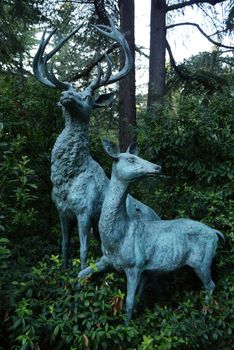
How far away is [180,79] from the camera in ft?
33.9

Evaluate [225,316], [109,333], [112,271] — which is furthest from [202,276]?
[109,333]

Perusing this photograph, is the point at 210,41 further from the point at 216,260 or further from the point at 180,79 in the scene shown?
the point at 216,260

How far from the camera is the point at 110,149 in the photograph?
355 cm

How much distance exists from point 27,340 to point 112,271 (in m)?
1.18

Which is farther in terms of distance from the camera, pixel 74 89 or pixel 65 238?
pixel 65 238

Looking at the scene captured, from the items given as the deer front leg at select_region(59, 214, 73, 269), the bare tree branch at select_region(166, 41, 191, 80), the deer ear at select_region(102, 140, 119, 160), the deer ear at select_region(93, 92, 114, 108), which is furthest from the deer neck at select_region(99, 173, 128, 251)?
the bare tree branch at select_region(166, 41, 191, 80)

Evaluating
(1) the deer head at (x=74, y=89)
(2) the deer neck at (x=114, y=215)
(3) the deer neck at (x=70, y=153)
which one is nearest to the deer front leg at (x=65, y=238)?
(3) the deer neck at (x=70, y=153)

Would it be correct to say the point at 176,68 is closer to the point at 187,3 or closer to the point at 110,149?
the point at 187,3

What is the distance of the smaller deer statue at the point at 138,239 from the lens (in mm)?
3467

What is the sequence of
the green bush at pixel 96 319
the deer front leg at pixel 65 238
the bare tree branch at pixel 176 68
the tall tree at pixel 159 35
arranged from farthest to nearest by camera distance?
the bare tree branch at pixel 176 68, the tall tree at pixel 159 35, the deer front leg at pixel 65 238, the green bush at pixel 96 319

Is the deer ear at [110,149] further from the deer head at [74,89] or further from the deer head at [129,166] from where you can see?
the deer head at [74,89]

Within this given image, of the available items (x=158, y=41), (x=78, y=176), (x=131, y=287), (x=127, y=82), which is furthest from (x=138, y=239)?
(x=158, y=41)

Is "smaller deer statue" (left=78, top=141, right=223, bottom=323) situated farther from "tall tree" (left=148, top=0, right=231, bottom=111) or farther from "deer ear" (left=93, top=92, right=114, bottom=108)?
"tall tree" (left=148, top=0, right=231, bottom=111)

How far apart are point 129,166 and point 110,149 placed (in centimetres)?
25
